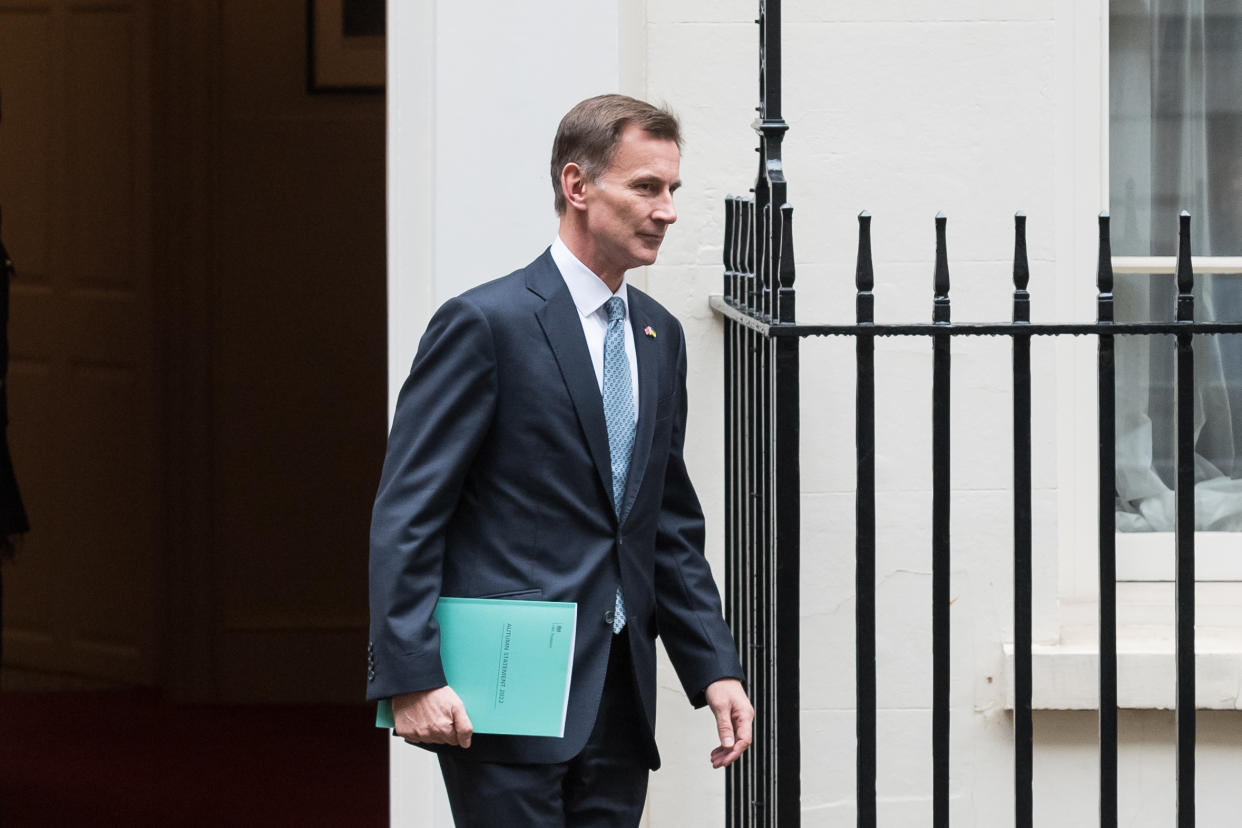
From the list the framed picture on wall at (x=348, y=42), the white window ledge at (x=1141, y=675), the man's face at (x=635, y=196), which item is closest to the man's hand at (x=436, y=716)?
the man's face at (x=635, y=196)

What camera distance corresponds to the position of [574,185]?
7.88 feet

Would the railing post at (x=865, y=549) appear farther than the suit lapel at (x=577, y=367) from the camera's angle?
Yes

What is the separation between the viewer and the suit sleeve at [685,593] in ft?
8.46

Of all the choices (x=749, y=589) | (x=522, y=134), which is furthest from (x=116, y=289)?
(x=749, y=589)

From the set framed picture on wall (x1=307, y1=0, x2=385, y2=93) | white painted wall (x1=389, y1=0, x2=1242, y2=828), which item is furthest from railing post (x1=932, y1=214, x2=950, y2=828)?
framed picture on wall (x1=307, y1=0, x2=385, y2=93)

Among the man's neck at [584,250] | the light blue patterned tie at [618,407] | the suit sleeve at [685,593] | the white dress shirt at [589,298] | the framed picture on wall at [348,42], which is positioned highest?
the framed picture on wall at [348,42]

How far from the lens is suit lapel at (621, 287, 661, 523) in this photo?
243cm

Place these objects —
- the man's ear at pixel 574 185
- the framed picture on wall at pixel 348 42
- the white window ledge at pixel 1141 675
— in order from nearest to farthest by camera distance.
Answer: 1. the man's ear at pixel 574 185
2. the white window ledge at pixel 1141 675
3. the framed picture on wall at pixel 348 42

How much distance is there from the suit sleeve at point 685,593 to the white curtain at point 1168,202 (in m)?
1.36

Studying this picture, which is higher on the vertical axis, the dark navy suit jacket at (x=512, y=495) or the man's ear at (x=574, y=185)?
the man's ear at (x=574, y=185)

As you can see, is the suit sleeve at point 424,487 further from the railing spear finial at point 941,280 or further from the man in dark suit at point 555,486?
the railing spear finial at point 941,280

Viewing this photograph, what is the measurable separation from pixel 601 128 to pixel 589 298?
0.24 meters

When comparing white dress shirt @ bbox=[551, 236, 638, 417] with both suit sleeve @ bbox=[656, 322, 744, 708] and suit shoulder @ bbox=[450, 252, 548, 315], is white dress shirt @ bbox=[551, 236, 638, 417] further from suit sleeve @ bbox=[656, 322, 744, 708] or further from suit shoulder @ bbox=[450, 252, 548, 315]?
suit sleeve @ bbox=[656, 322, 744, 708]

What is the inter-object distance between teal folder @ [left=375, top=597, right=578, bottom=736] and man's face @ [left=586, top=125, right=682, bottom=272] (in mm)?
513
